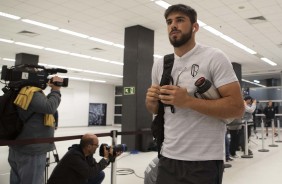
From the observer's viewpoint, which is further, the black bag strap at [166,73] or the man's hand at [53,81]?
the man's hand at [53,81]

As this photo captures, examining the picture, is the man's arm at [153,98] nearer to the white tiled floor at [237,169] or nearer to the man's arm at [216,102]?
the man's arm at [216,102]

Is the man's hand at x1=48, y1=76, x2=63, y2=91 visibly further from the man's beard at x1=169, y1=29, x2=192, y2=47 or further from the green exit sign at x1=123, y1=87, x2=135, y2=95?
the green exit sign at x1=123, y1=87, x2=135, y2=95

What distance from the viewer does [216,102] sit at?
1.16 metres

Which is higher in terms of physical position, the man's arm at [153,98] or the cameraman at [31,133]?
the man's arm at [153,98]

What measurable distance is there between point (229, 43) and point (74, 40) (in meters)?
5.76

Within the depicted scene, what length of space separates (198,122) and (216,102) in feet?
0.45

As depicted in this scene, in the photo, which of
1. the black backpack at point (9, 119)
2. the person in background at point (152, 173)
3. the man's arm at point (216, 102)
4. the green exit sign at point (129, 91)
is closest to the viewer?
the man's arm at point (216, 102)

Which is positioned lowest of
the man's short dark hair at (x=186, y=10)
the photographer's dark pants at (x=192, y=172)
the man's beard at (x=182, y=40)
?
the photographer's dark pants at (x=192, y=172)

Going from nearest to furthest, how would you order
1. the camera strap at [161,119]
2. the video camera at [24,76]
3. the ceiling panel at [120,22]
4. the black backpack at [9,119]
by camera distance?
the camera strap at [161,119] → the black backpack at [9,119] → the video camera at [24,76] → the ceiling panel at [120,22]

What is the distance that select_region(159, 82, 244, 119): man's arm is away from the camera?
3.79ft

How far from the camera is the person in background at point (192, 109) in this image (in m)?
1.17

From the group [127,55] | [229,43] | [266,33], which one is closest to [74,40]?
[127,55]

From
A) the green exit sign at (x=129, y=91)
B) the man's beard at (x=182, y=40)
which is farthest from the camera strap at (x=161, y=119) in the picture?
the green exit sign at (x=129, y=91)

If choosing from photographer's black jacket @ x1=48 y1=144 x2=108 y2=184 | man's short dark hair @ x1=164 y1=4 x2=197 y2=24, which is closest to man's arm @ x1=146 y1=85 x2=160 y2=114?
man's short dark hair @ x1=164 y1=4 x2=197 y2=24
